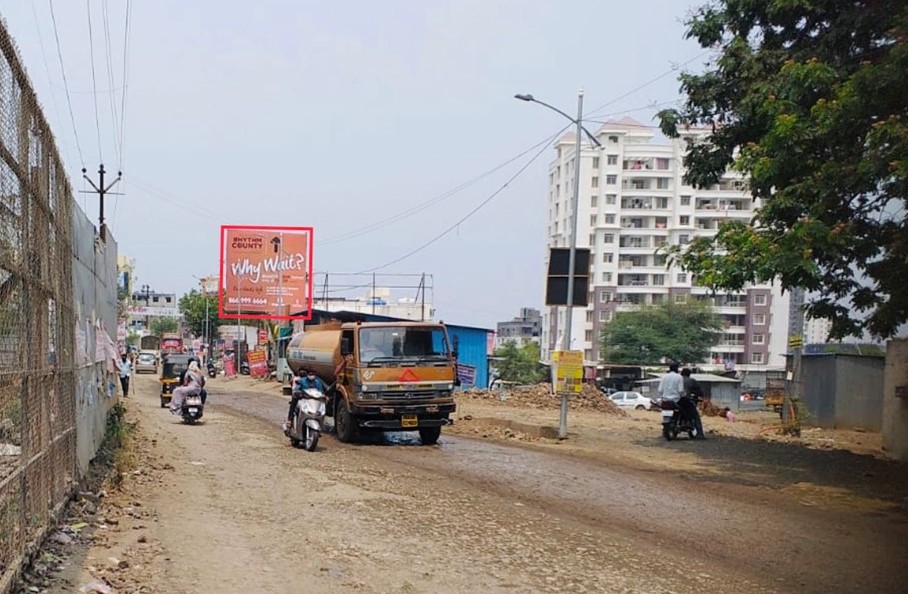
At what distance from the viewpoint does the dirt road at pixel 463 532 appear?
7.05 m

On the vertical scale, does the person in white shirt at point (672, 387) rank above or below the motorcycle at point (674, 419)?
above

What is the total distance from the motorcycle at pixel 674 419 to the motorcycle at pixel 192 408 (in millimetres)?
10066

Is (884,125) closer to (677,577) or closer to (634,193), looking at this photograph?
(677,577)

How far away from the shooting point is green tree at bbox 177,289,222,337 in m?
96.4

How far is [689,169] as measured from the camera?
1756 cm

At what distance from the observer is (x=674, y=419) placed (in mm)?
20016

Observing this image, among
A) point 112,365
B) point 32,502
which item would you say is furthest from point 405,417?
point 32,502

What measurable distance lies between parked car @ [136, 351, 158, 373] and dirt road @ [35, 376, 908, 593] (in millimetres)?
56354

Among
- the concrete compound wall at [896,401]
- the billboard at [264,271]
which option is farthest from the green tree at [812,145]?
the billboard at [264,271]

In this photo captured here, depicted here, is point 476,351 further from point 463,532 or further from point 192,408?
point 463,532

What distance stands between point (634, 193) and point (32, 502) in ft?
301

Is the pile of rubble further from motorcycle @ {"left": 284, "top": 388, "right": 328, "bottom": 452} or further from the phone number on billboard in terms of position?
motorcycle @ {"left": 284, "top": 388, "right": 328, "bottom": 452}

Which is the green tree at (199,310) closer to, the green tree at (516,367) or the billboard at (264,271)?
the green tree at (516,367)

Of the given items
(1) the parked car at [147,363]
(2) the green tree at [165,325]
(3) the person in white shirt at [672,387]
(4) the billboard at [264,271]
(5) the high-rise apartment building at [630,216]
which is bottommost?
(1) the parked car at [147,363]
